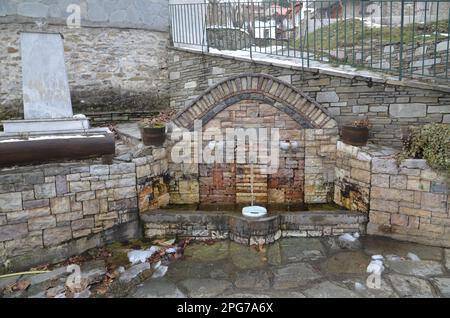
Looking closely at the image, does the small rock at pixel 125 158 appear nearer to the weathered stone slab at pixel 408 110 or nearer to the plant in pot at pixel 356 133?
the plant in pot at pixel 356 133

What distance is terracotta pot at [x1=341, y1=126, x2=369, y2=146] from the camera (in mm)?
4879

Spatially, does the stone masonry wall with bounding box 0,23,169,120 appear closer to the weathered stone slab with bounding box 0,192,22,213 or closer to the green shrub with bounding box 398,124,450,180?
the weathered stone slab with bounding box 0,192,22,213

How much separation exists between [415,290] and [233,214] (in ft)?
7.61

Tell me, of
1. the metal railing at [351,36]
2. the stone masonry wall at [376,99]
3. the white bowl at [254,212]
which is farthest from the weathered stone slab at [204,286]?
the metal railing at [351,36]

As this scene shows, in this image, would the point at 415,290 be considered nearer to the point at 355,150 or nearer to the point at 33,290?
the point at 355,150

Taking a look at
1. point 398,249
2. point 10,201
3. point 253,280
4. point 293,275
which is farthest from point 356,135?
point 10,201

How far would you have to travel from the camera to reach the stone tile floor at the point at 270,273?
3.57 metres

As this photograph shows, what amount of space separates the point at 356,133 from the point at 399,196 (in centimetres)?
107

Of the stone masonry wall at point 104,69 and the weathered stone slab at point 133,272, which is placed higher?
the stone masonry wall at point 104,69

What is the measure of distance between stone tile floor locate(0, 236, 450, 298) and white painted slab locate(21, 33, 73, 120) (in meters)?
2.30

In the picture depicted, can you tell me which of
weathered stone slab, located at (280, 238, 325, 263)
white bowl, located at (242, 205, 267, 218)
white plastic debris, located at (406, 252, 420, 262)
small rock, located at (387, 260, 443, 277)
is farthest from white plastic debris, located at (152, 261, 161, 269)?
white plastic debris, located at (406, 252, 420, 262)

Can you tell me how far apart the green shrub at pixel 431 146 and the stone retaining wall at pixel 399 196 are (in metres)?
0.11
